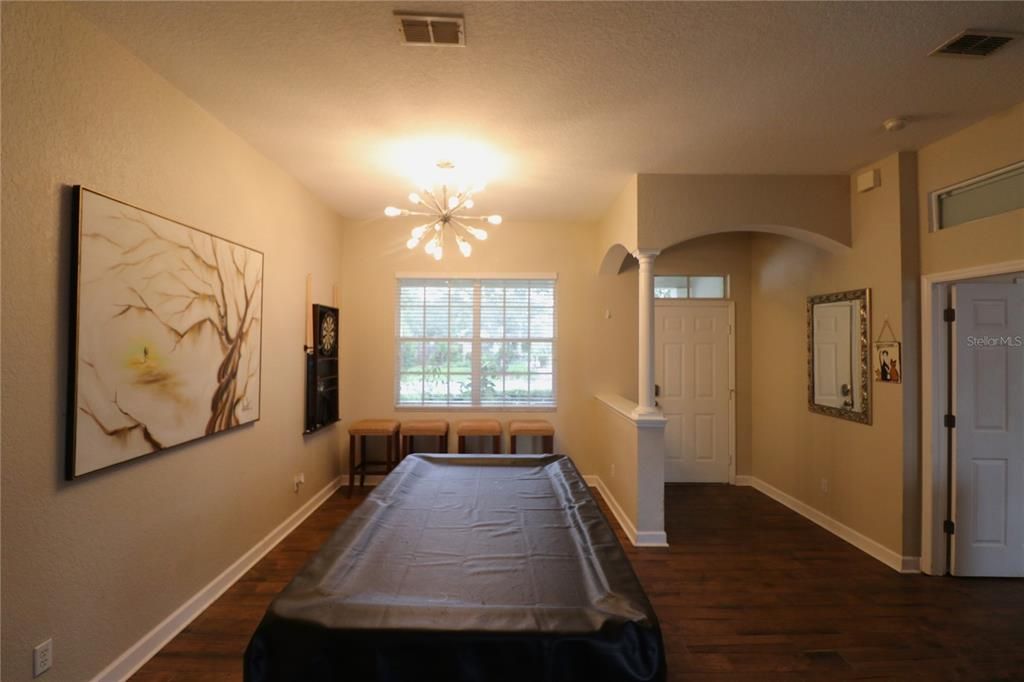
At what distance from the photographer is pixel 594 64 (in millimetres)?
1909

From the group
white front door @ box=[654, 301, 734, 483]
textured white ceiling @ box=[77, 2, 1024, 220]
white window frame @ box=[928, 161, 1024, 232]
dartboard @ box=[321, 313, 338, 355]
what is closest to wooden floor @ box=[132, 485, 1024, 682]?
white front door @ box=[654, 301, 734, 483]

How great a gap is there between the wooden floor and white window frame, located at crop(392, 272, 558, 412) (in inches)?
64.3

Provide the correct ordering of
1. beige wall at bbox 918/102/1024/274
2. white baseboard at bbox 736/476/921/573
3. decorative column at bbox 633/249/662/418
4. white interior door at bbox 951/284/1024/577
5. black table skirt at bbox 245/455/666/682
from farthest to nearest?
1. decorative column at bbox 633/249/662/418
2. white baseboard at bbox 736/476/921/573
3. white interior door at bbox 951/284/1024/577
4. beige wall at bbox 918/102/1024/274
5. black table skirt at bbox 245/455/666/682

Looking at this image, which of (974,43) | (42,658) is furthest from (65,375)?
(974,43)

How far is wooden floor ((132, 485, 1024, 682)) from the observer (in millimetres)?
1927

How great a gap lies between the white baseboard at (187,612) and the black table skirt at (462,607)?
3.87ft

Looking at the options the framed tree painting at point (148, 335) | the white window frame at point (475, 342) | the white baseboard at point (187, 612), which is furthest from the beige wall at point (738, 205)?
the white baseboard at point (187, 612)

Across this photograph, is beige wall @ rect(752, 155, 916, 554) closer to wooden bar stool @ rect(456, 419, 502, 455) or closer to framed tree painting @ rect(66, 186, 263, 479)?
wooden bar stool @ rect(456, 419, 502, 455)

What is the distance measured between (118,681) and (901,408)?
4.50 meters

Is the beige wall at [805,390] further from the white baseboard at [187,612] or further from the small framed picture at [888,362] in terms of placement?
the white baseboard at [187,612]

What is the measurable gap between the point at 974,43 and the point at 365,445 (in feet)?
15.8

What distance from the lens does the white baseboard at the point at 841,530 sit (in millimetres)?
2756

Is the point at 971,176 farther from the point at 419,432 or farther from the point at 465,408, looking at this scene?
the point at 419,432

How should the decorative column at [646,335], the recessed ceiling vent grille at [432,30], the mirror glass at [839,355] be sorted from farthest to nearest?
the decorative column at [646,335] → the mirror glass at [839,355] → the recessed ceiling vent grille at [432,30]
